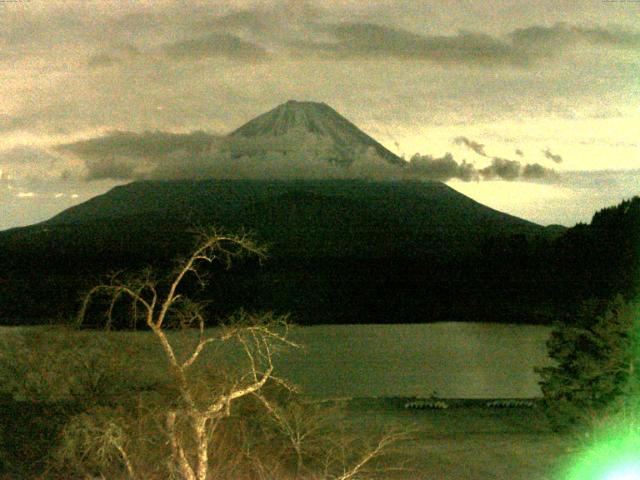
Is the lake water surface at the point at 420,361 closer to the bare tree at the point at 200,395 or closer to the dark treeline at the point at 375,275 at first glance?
the dark treeline at the point at 375,275

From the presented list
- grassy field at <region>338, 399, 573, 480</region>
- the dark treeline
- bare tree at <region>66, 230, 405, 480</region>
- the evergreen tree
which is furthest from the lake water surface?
bare tree at <region>66, 230, 405, 480</region>

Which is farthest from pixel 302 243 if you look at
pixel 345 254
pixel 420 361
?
pixel 420 361

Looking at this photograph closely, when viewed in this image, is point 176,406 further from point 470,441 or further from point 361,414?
point 361,414

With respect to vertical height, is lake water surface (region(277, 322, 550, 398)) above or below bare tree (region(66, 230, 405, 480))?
below

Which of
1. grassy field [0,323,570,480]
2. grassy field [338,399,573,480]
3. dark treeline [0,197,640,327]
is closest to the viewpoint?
grassy field [338,399,573,480]

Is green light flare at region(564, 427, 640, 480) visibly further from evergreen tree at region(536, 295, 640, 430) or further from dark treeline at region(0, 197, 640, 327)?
dark treeline at region(0, 197, 640, 327)

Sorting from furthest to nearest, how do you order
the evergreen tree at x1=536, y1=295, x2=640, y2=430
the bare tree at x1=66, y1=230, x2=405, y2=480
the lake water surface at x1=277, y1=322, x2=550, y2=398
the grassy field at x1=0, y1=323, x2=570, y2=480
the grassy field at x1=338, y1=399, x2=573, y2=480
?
the lake water surface at x1=277, y1=322, x2=550, y2=398 < the evergreen tree at x1=536, y1=295, x2=640, y2=430 < the grassy field at x1=0, y1=323, x2=570, y2=480 < the grassy field at x1=338, y1=399, x2=573, y2=480 < the bare tree at x1=66, y1=230, x2=405, y2=480

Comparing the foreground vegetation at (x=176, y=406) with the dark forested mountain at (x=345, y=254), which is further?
the dark forested mountain at (x=345, y=254)

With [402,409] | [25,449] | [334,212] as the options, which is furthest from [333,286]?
[25,449]

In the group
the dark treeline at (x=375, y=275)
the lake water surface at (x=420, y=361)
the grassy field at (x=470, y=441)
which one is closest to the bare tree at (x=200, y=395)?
the grassy field at (x=470, y=441)

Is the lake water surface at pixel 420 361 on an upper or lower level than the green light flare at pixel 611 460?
lower
